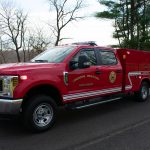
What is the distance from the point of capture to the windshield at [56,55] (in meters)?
7.55

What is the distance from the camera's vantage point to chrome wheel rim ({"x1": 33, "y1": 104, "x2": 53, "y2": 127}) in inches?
258

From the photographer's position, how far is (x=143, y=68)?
35.0ft

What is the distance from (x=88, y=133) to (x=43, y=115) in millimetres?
1053

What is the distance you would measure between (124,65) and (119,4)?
2416 cm

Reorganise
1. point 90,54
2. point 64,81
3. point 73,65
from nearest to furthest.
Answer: point 64,81 → point 73,65 → point 90,54

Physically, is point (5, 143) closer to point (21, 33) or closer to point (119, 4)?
point (119, 4)

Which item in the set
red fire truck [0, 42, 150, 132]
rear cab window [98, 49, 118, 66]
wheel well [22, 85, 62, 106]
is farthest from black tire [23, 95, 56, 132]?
rear cab window [98, 49, 118, 66]

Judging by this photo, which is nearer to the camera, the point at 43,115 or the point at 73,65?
the point at 43,115

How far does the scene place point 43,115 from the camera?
670cm

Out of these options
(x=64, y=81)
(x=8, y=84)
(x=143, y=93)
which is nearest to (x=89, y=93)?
(x=64, y=81)

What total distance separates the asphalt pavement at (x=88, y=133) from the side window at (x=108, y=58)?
1.44m

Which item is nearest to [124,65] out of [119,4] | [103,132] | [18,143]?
[103,132]

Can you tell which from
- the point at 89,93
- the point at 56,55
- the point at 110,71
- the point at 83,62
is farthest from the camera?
the point at 110,71

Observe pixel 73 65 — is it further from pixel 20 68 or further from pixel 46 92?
pixel 20 68
